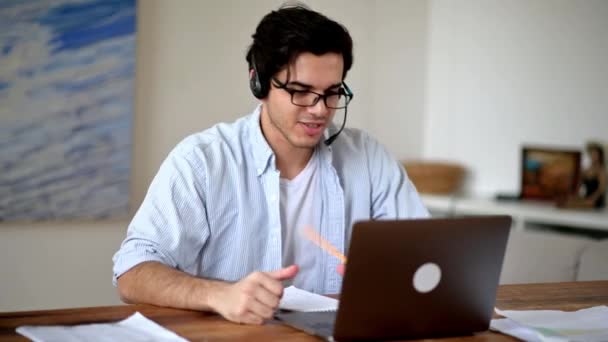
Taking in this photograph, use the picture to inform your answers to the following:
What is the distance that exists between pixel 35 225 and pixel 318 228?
1.50 meters

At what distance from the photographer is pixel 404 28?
177 inches

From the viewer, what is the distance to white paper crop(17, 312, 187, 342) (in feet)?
4.11

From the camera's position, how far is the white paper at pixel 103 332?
4.11 ft

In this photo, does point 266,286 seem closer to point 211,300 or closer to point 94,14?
point 211,300

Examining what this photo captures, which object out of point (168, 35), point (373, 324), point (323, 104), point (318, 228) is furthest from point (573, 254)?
point (168, 35)

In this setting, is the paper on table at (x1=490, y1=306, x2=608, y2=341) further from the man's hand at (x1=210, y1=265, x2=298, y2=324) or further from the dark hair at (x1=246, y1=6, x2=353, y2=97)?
the dark hair at (x1=246, y1=6, x2=353, y2=97)

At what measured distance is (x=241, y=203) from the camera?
191cm

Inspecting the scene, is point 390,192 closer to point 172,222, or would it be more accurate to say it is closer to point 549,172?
point 172,222

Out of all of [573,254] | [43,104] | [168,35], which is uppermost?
[168,35]

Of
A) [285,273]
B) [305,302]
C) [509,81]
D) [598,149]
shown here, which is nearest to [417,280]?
[285,273]

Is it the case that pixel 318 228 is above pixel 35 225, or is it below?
above

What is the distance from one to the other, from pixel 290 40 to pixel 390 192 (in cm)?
52

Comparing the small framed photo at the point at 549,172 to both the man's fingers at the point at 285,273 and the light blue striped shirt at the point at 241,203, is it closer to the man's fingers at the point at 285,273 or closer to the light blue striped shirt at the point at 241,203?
the light blue striped shirt at the point at 241,203

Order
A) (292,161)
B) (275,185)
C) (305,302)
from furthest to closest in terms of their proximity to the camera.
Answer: (292,161) < (275,185) < (305,302)
